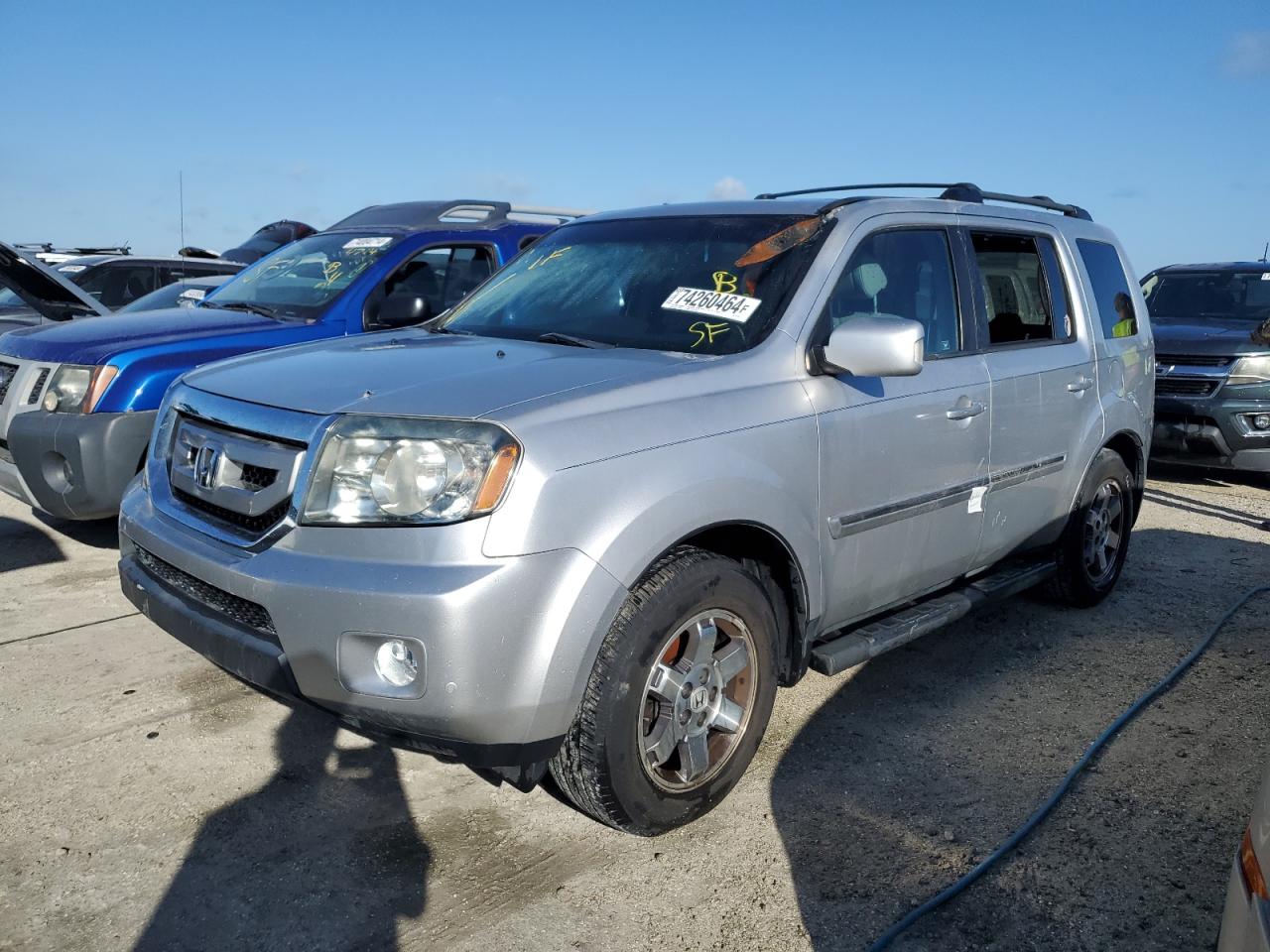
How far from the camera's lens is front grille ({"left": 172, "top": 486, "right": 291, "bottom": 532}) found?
9.01 feet

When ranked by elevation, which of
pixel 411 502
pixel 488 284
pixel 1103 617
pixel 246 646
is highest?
pixel 488 284

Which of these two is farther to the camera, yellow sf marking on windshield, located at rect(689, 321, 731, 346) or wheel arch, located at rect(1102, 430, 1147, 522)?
wheel arch, located at rect(1102, 430, 1147, 522)

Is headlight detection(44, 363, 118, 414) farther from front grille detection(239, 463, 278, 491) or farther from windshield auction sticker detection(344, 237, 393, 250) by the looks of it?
front grille detection(239, 463, 278, 491)

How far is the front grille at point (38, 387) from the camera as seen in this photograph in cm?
513

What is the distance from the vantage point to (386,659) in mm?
2518

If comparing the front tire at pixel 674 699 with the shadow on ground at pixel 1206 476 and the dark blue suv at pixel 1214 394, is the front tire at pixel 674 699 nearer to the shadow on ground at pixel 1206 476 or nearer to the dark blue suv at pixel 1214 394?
the dark blue suv at pixel 1214 394

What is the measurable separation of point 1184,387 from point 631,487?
7.34 meters

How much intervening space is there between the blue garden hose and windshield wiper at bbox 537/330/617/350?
1.85 meters

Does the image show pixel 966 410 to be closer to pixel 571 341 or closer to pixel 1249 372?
pixel 571 341

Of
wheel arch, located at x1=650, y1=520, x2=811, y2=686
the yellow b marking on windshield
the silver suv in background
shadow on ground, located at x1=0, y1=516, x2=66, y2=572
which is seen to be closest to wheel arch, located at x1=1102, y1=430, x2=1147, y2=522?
the silver suv in background

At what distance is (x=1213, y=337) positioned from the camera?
334 inches

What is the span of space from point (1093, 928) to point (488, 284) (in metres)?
3.12

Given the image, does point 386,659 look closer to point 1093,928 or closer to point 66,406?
point 1093,928

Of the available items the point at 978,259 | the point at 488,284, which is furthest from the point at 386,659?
the point at 978,259
